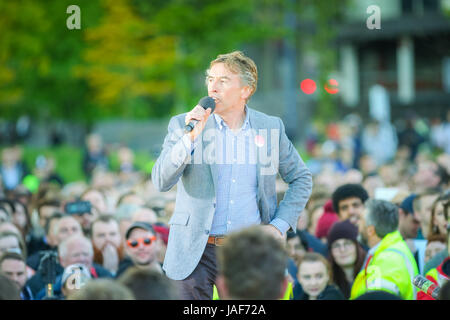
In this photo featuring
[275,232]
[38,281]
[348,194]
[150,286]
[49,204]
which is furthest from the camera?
[49,204]

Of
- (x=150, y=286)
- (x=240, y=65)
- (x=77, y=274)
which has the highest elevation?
(x=240, y=65)

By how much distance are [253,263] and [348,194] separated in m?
4.34

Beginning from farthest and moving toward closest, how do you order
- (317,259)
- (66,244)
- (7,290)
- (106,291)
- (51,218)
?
(51,218) < (66,244) < (317,259) < (7,290) < (106,291)

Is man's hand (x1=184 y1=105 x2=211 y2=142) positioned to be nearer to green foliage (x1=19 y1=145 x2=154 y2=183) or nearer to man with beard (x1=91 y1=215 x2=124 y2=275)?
man with beard (x1=91 y1=215 x2=124 y2=275)

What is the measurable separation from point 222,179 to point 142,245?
2320 millimetres

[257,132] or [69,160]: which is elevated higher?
[69,160]

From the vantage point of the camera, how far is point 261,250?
121 inches

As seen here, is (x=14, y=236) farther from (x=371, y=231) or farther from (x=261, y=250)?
(x=261, y=250)

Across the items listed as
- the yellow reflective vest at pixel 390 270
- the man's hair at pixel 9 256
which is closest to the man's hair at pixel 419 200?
the yellow reflective vest at pixel 390 270

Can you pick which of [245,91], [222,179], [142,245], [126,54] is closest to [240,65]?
[245,91]

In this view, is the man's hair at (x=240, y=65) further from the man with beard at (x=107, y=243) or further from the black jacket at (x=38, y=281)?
the man with beard at (x=107, y=243)

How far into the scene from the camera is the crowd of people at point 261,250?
3.17 metres

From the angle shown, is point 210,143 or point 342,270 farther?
point 342,270
